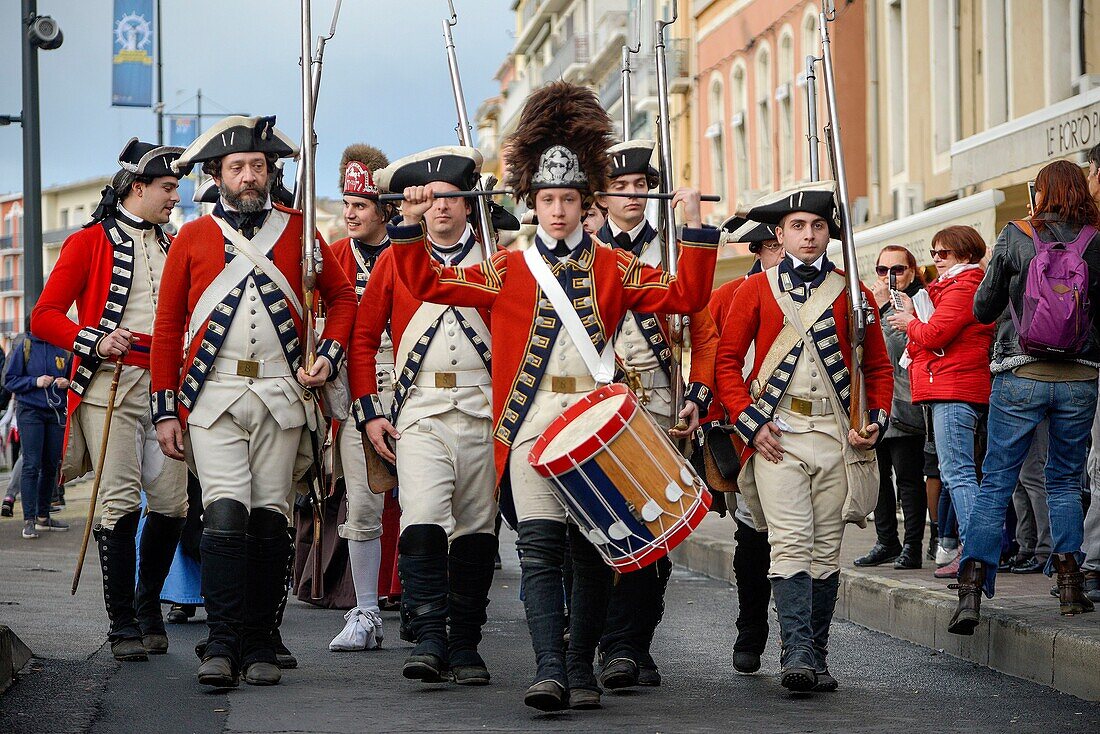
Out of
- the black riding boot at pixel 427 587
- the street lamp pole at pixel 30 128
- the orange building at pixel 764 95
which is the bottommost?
the black riding boot at pixel 427 587

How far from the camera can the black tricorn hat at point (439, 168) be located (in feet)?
26.0

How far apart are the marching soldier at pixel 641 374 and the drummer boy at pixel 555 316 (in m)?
0.30

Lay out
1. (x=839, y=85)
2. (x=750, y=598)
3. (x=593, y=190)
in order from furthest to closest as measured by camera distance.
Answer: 1. (x=839, y=85)
2. (x=750, y=598)
3. (x=593, y=190)

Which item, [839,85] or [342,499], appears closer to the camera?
[342,499]

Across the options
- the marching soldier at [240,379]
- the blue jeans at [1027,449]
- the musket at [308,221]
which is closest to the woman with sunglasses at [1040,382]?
the blue jeans at [1027,449]

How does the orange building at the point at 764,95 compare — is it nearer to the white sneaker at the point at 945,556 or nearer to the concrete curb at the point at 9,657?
the white sneaker at the point at 945,556

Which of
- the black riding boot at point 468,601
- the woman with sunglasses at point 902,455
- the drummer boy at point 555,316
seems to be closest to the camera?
the drummer boy at point 555,316

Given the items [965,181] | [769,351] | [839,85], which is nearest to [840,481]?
[769,351]

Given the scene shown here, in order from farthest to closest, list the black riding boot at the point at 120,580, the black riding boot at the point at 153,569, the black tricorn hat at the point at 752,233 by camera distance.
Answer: the black tricorn hat at the point at 752,233 → the black riding boot at the point at 153,569 → the black riding boot at the point at 120,580

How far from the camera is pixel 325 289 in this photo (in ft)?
27.3

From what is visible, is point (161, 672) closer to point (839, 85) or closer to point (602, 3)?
point (839, 85)

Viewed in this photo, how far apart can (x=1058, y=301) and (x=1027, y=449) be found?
71 centimetres

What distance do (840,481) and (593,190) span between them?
1.53 metres

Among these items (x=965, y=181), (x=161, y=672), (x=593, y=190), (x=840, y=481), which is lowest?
(x=161, y=672)
